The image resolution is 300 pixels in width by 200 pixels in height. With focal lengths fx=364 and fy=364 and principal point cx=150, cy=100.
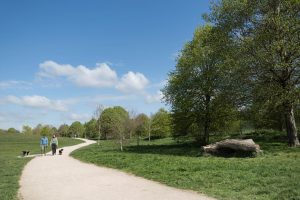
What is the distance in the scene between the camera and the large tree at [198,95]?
3706cm

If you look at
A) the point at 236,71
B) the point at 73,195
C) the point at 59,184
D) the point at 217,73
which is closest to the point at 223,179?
the point at 73,195

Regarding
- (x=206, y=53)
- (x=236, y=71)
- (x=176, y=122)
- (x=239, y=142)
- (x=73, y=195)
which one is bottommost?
(x=73, y=195)

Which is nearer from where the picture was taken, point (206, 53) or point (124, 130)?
point (206, 53)

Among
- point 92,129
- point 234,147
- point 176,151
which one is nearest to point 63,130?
point 92,129

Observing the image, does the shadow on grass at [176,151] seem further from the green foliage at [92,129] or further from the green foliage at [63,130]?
the green foliage at [63,130]

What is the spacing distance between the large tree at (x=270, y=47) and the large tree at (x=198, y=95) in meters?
7.39

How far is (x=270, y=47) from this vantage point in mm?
26719

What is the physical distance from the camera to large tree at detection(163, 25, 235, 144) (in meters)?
37.1

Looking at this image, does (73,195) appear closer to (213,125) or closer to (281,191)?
(281,191)

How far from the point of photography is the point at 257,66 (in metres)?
27.7

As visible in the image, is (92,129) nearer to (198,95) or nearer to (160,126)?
(160,126)

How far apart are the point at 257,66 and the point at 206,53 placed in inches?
433

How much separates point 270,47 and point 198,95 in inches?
475

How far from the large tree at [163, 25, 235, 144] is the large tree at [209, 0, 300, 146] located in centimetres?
739
